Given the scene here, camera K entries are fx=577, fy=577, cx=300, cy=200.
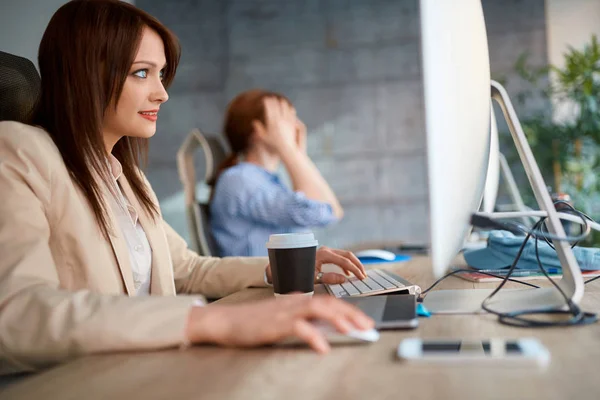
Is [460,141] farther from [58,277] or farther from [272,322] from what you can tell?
[58,277]

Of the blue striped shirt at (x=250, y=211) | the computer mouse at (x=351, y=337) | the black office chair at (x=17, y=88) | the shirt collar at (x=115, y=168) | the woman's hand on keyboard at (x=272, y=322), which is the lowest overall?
the blue striped shirt at (x=250, y=211)

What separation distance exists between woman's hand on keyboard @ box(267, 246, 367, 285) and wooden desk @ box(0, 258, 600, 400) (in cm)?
51

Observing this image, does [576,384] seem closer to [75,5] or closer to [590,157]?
[75,5]

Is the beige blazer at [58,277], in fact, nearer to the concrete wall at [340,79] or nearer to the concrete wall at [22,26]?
the concrete wall at [22,26]

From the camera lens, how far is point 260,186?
249 centimetres

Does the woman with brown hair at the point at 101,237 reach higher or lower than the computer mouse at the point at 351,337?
higher

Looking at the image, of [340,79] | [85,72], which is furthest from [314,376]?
[340,79]

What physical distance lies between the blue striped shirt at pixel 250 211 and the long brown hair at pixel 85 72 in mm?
1310

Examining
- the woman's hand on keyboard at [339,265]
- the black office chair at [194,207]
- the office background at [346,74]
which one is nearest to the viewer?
the woman's hand on keyboard at [339,265]

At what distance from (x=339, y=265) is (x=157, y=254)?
1.23ft

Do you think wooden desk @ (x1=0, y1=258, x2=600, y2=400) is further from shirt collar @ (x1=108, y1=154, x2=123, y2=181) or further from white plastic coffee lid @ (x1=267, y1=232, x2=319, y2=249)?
shirt collar @ (x1=108, y1=154, x2=123, y2=181)

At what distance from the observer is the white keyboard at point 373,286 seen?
0.95 m

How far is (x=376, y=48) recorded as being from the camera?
14.2 ft

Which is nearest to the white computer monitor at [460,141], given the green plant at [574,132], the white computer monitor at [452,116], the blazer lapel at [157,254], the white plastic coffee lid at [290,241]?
the white computer monitor at [452,116]
